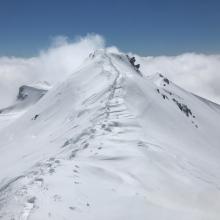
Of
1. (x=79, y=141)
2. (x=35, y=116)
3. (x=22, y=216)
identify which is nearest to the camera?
(x=22, y=216)

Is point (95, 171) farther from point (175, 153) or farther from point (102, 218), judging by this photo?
point (175, 153)

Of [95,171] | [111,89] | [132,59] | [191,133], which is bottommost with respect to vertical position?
[95,171]

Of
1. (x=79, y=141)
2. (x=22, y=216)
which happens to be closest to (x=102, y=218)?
(x=22, y=216)

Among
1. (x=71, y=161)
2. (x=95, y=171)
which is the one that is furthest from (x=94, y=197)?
(x=71, y=161)

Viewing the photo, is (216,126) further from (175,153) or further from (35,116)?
(175,153)

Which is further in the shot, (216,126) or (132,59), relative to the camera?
(132,59)

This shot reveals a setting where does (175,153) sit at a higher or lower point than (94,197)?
higher

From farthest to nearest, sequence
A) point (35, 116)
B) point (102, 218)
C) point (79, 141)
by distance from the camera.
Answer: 1. point (35, 116)
2. point (79, 141)
3. point (102, 218)
